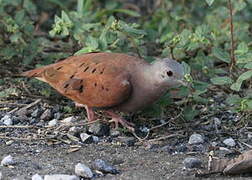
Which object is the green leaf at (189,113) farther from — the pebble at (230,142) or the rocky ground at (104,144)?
the pebble at (230,142)

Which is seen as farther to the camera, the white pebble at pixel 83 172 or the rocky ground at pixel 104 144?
the rocky ground at pixel 104 144

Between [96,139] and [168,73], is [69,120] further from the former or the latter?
[168,73]

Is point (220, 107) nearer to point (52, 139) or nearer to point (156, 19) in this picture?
point (52, 139)

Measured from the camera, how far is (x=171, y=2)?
7.99 meters

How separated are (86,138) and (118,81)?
468mm

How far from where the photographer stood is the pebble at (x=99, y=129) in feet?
17.0

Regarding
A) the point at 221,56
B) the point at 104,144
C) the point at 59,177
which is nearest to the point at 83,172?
the point at 59,177

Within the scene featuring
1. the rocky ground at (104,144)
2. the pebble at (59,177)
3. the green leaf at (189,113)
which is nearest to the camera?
the pebble at (59,177)

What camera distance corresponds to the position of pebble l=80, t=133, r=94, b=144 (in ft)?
16.6

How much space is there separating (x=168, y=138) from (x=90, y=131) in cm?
57

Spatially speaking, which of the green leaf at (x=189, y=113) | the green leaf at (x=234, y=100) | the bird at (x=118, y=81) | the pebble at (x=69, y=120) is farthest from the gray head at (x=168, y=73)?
the pebble at (x=69, y=120)

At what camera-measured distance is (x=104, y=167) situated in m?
4.47

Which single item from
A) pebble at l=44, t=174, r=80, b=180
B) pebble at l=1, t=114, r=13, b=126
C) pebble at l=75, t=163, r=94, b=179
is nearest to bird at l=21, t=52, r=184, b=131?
pebble at l=1, t=114, r=13, b=126

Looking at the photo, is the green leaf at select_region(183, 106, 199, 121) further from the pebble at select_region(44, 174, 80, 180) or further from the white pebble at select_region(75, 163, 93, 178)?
the pebble at select_region(44, 174, 80, 180)
